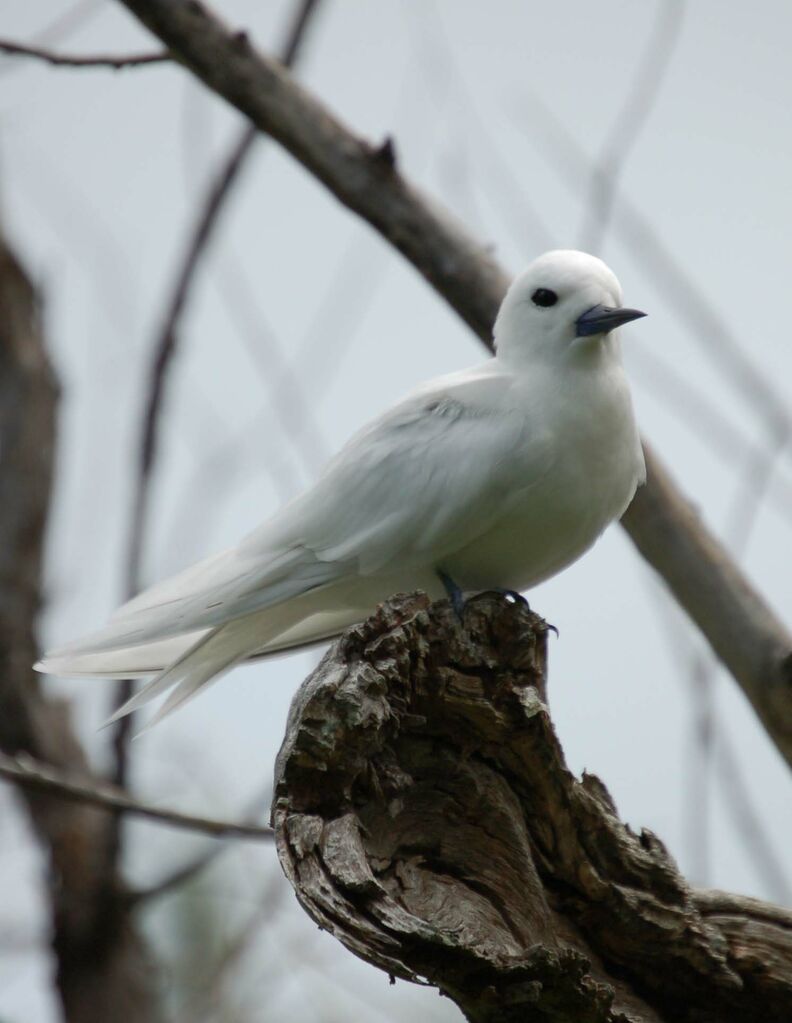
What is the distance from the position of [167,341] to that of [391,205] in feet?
7.03

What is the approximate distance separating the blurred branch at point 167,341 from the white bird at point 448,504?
190cm

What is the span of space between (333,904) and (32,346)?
21.7 ft

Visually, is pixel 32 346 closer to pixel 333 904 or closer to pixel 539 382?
pixel 539 382

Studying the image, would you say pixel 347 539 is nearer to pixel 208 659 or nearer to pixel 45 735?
pixel 208 659

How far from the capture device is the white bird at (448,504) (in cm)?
482

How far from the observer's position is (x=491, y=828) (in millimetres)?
3896

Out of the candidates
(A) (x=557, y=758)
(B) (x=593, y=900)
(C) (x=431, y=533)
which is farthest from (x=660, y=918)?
(C) (x=431, y=533)

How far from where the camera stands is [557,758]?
395 cm

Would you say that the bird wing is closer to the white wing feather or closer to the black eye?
the white wing feather

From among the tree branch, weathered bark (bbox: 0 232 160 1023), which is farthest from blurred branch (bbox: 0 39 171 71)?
weathered bark (bbox: 0 232 160 1023)

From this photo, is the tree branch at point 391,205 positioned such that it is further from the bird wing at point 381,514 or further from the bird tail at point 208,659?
the bird tail at point 208,659

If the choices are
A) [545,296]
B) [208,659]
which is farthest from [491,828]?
[545,296]

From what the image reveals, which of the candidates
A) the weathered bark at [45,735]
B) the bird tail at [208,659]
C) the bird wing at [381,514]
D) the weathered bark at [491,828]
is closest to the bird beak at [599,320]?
the bird wing at [381,514]

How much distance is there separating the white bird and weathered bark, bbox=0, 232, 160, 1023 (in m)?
3.37
